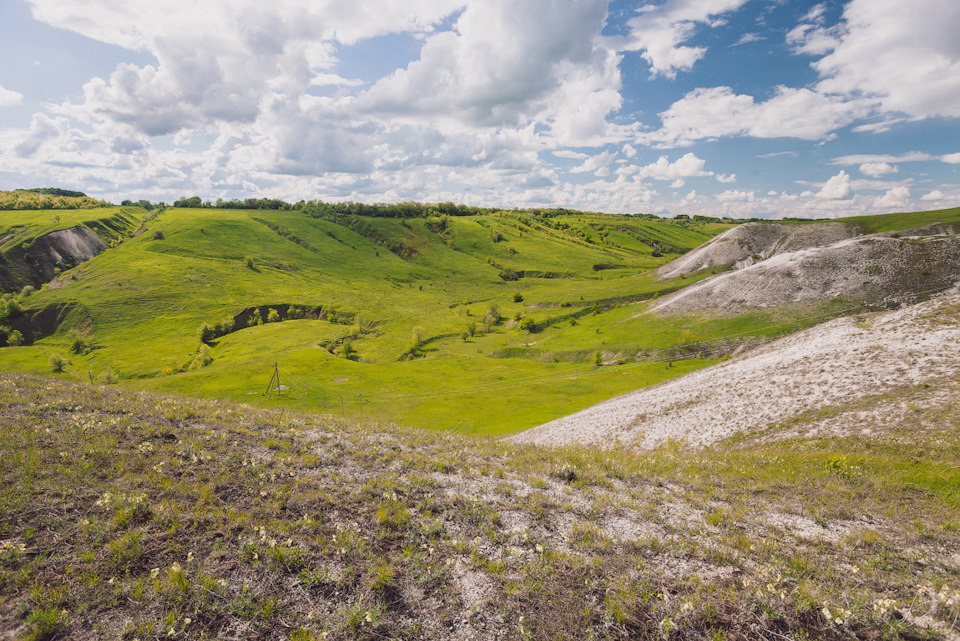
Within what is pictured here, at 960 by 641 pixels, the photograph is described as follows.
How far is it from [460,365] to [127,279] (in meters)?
163

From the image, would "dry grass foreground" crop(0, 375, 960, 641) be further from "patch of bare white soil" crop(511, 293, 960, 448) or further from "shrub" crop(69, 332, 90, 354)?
"shrub" crop(69, 332, 90, 354)

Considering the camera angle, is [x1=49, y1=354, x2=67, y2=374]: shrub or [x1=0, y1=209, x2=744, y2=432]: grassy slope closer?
[x1=0, y1=209, x2=744, y2=432]: grassy slope

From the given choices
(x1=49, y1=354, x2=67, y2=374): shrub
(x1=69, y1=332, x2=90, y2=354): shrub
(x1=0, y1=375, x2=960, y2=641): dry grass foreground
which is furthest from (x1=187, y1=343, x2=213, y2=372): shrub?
(x1=0, y1=375, x2=960, y2=641): dry grass foreground

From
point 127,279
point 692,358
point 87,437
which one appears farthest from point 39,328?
point 692,358

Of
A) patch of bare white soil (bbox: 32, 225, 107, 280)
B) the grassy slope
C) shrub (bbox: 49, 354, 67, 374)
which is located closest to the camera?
the grassy slope

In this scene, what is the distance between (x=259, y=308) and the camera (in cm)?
15925

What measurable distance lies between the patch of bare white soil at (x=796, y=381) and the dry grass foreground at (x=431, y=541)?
308 inches

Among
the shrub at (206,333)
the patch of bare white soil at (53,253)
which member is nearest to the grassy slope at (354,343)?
the shrub at (206,333)

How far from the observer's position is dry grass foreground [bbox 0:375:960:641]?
7.86 metres

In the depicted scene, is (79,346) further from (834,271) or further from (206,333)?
(834,271)

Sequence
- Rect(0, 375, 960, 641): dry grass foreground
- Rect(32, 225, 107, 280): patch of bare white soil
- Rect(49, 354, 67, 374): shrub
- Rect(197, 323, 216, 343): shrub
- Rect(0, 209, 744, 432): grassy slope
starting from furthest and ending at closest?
1. Rect(32, 225, 107, 280): patch of bare white soil
2. Rect(197, 323, 216, 343): shrub
3. Rect(49, 354, 67, 374): shrub
4. Rect(0, 209, 744, 432): grassy slope
5. Rect(0, 375, 960, 641): dry grass foreground

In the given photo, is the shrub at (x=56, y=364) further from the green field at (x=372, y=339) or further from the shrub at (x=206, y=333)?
the shrub at (x=206, y=333)

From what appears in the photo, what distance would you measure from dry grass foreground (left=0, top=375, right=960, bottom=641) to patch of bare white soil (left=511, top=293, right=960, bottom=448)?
7819mm

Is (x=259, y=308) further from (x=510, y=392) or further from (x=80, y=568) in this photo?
(x=80, y=568)
